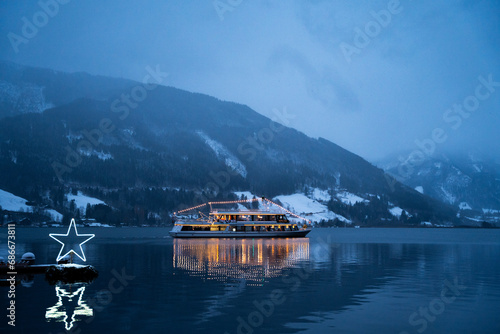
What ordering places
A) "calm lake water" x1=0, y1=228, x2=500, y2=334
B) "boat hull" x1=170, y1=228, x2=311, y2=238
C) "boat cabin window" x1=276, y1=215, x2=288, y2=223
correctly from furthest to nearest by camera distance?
1. "boat cabin window" x1=276, y1=215, x2=288, y2=223
2. "boat hull" x1=170, y1=228, x2=311, y2=238
3. "calm lake water" x1=0, y1=228, x2=500, y2=334

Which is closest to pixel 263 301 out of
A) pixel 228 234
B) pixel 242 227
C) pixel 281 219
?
pixel 228 234

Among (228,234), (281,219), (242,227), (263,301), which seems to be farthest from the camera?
(281,219)

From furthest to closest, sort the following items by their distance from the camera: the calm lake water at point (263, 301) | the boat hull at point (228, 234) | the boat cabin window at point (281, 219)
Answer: the boat cabin window at point (281, 219), the boat hull at point (228, 234), the calm lake water at point (263, 301)

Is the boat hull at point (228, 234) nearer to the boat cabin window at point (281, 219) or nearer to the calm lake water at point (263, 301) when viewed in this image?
the boat cabin window at point (281, 219)

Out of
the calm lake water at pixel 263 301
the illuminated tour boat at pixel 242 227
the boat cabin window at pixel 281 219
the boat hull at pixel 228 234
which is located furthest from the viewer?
the boat cabin window at pixel 281 219

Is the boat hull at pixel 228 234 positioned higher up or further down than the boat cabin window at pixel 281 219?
further down

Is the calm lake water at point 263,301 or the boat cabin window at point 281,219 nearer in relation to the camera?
the calm lake water at point 263,301

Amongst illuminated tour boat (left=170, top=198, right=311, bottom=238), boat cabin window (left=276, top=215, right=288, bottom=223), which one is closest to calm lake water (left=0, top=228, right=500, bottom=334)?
illuminated tour boat (left=170, top=198, right=311, bottom=238)

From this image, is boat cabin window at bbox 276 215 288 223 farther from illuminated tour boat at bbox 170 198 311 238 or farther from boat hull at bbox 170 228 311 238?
boat hull at bbox 170 228 311 238

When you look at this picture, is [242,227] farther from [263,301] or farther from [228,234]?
[263,301]

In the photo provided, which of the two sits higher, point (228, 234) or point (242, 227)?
point (242, 227)

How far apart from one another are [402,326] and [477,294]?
51.3 ft

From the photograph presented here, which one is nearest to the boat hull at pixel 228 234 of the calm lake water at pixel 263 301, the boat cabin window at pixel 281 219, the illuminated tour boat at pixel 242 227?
the illuminated tour boat at pixel 242 227

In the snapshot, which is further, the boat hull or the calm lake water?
the boat hull
